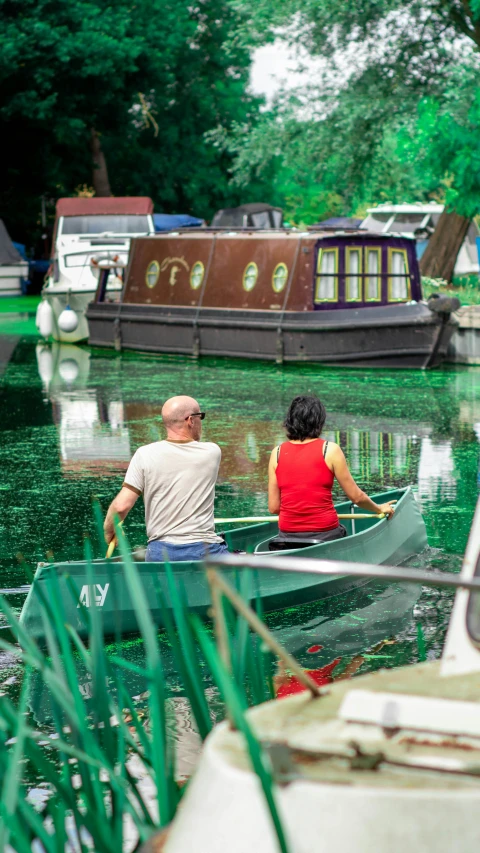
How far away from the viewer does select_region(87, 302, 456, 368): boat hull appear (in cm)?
1997

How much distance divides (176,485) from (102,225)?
24.8 meters

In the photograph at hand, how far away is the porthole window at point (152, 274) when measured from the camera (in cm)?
2395

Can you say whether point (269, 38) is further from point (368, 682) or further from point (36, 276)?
point (368, 682)

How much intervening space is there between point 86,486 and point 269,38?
65.9 ft

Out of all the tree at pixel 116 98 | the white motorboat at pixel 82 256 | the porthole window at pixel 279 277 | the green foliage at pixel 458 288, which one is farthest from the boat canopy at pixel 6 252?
the porthole window at pixel 279 277

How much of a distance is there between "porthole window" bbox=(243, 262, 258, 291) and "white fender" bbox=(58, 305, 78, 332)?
506 centimetres

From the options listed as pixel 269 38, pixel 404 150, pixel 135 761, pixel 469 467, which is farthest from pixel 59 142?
pixel 135 761

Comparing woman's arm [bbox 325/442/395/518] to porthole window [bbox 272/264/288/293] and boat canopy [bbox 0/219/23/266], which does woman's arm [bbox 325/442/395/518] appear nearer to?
porthole window [bbox 272/264/288/293]

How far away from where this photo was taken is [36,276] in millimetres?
44250

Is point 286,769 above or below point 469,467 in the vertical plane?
above

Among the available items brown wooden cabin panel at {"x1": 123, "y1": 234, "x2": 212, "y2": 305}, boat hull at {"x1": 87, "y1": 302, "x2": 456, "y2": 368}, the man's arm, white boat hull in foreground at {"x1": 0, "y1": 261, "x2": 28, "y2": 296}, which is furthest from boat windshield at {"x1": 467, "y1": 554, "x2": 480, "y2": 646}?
white boat hull in foreground at {"x1": 0, "y1": 261, "x2": 28, "y2": 296}

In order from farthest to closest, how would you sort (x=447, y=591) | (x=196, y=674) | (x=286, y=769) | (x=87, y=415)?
1. (x=87, y=415)
2. (x=447, y=591)
3. (x=196, y=674)
4. (x=286, y=769)

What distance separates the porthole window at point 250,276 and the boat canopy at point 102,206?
990cm

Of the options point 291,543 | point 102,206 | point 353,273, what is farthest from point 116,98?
point 291,543
